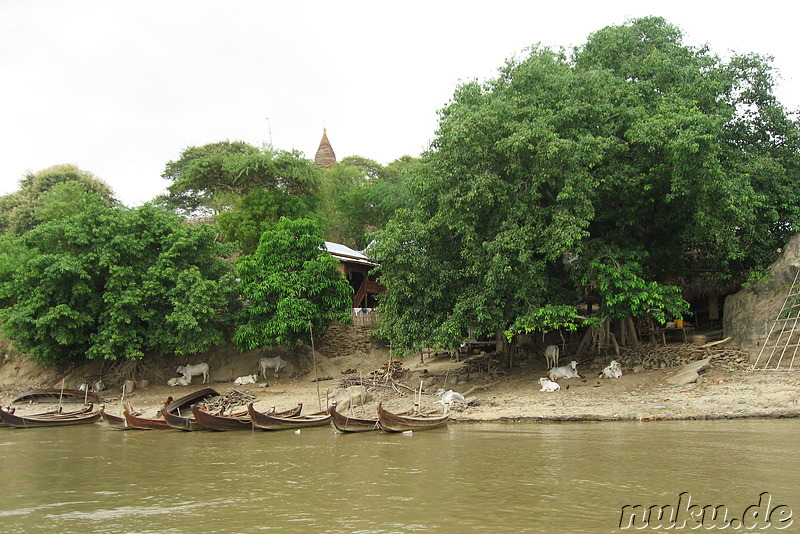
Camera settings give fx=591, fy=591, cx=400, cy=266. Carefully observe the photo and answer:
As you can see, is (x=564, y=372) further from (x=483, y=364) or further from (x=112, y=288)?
(x=112, y=288)

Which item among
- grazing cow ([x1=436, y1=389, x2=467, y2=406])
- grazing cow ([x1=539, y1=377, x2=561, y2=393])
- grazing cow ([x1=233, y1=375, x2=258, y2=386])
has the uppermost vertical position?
grazing cow ([x1=233, y1=375, x2=258, y2=386])

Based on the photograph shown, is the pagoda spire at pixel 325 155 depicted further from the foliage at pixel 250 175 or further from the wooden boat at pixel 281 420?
the wooden boat at pixel 281 420

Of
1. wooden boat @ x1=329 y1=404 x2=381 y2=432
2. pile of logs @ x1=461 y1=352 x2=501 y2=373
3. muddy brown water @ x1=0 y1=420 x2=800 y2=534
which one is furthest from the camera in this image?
pile of logs @ x1=461 y1=352 x2=501 y2=373

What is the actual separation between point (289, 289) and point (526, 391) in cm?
875

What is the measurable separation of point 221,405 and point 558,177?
11.4 meters

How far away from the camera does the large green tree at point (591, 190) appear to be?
1458 centimetres

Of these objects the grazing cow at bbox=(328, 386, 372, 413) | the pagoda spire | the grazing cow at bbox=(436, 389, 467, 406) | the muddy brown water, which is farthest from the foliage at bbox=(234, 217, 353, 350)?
the pagoda spire

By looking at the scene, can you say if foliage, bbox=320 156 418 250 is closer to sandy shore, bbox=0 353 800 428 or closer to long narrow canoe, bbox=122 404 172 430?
→ sandy shore, bbox=0 353 800 428

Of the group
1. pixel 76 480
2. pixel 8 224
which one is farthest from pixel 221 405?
pixel 8 224

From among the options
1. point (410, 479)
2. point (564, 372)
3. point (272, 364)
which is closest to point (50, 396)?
point (272, 364)

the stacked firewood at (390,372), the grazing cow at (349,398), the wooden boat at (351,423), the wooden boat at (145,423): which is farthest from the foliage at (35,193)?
the wooden boat at (351,423)

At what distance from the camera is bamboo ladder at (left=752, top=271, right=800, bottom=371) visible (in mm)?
14547

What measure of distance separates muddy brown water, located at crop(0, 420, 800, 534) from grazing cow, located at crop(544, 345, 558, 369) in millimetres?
4725

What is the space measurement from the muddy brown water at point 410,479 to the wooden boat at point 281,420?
784mm
